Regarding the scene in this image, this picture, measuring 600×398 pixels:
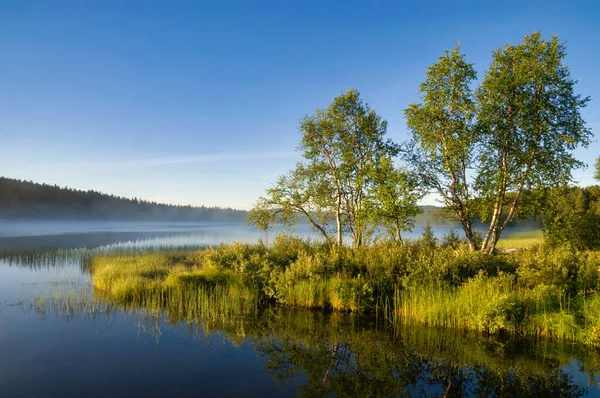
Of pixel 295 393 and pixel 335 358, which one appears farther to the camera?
pixel 335 358

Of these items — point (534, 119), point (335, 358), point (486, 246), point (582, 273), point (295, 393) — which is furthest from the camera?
point (486, 246)

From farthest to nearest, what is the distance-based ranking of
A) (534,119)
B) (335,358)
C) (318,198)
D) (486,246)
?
(318,198) < (486,246) < (534,119) < (335,358)

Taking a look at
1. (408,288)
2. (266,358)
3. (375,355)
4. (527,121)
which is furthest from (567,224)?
(266,358)

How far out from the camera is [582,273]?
16.7 meters

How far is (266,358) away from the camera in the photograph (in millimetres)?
11750

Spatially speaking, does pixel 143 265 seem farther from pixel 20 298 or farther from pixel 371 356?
pixel 371 356

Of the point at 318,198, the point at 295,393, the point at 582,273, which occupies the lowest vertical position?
the point at 295,393

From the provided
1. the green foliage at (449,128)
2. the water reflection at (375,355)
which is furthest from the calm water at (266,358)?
the green foliage at (449,128)

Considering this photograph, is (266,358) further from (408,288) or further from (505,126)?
(505,126)

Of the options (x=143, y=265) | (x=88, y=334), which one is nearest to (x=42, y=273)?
(x=143, y=265)

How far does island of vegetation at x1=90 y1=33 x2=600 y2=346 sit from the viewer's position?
49.3 feet

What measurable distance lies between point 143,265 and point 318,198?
14.5m

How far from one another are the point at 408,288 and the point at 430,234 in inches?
594

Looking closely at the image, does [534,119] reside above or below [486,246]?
above
